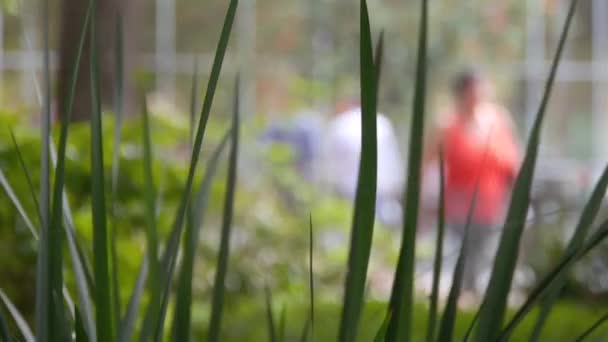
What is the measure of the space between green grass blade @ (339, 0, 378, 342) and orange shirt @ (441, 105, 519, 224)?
7.61 meters

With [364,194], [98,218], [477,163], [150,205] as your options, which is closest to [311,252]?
[364,194]

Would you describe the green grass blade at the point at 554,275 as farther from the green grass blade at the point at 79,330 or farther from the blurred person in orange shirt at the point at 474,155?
the blurred person in orange shirt at the point at 474,155

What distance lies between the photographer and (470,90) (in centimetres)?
872

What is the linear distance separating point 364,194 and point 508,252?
0.15m

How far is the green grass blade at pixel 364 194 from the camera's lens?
38.1 inches

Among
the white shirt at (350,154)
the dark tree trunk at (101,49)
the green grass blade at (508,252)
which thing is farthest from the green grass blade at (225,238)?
the white shirt at (350,154)

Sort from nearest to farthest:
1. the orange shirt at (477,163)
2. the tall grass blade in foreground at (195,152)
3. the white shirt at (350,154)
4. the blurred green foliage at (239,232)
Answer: the tall grass blade in foreground at (195,152)
the blurred green foliage at (239,232)
the orange shirt at (477,163)
the white shirt at (350,154)

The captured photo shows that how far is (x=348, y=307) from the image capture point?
3.42 ft

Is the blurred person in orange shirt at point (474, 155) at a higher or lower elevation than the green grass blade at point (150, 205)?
lower

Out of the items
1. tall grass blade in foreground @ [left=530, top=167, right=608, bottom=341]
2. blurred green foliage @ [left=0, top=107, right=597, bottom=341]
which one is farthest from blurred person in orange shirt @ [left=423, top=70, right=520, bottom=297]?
tall grass blade in foreground @ [left=530, top=167, right=608, bottom=341]

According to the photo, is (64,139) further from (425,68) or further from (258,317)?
(258,317)

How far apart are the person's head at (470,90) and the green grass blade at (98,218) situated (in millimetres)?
7805

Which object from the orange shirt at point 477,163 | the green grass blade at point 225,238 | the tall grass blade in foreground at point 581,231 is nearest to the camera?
the tall grass blade in foreground at point 581,231

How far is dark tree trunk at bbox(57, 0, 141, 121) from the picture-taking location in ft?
18.3
